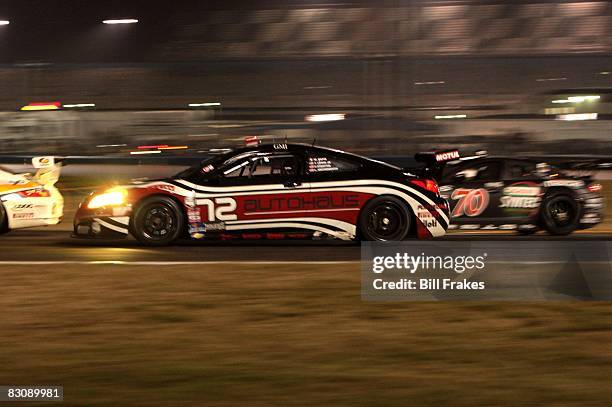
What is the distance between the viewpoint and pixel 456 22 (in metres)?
28.2

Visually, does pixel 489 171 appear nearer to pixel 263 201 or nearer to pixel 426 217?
pixel 426 217

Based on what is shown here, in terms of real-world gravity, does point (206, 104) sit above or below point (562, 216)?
above

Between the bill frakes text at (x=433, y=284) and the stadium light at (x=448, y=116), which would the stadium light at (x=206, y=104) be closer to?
the stadium light at (x=448, y=116)

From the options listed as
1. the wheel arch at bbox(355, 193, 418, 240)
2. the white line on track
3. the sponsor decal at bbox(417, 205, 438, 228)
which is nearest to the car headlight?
the white line on track

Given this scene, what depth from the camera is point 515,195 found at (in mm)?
13789

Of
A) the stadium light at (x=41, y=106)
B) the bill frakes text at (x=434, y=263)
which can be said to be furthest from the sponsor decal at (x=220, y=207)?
the stadium light at (x=41, y=106)

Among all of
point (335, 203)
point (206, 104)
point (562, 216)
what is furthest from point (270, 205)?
point (206, 104)

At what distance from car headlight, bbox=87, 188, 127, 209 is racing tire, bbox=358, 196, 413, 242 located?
2908 mm

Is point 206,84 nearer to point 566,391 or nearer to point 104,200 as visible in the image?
point 104,200

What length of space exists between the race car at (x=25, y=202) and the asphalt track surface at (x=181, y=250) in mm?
253

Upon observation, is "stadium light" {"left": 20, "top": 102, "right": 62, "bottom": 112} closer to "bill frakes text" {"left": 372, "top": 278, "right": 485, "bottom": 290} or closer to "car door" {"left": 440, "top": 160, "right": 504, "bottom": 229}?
"car door" {"left": 440, "top": 160, "right": 504, "bottom": 229}

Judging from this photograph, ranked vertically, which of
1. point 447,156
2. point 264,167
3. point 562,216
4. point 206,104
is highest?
point 206,104

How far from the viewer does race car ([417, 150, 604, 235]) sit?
13.7 m

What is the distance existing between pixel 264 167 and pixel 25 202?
10.7ft
